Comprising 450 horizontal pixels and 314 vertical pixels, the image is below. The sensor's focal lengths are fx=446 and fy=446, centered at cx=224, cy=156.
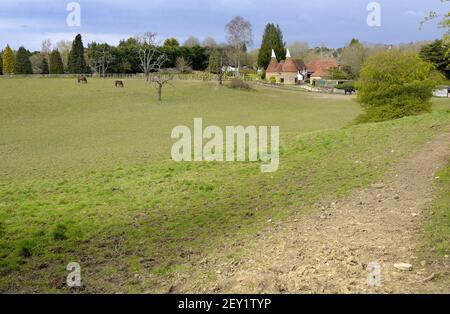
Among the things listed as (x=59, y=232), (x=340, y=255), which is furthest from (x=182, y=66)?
(x=340, y=255)

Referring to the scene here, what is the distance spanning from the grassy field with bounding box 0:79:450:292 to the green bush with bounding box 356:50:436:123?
3.81 meters

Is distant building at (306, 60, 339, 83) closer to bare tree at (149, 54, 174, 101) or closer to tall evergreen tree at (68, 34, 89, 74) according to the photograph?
bare tree at (149, 54, 174, 101)

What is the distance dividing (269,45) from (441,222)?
319ft

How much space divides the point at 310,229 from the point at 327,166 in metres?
5.41

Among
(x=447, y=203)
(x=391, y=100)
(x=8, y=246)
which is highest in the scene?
(x=391, y=100)

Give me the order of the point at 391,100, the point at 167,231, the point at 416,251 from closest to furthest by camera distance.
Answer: the point at 416,251 < the point at 167,231 < the point at 391,100

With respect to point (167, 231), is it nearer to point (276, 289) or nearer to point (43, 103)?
point (276, 289)

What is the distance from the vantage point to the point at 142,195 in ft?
37.6

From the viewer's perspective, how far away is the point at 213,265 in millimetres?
6332

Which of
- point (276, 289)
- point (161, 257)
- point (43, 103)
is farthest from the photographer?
point (43, 103)

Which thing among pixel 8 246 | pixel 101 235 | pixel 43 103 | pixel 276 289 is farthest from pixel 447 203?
pixel 43 103

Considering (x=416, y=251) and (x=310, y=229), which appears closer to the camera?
(x=416, y=251)

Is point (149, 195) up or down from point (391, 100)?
down

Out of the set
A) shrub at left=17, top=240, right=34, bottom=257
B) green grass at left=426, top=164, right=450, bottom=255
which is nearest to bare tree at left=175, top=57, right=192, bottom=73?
green grass at left=426, top=164, right=450, bottom=255
